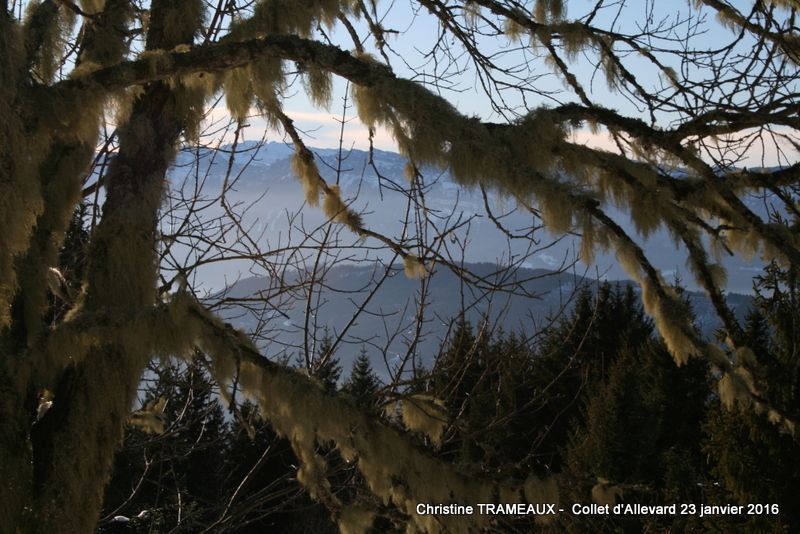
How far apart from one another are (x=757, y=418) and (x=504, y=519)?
4396 millimetres

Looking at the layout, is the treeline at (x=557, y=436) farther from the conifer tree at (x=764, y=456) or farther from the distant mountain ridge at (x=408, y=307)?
the distant mountain ridge at (x=408, y=307)

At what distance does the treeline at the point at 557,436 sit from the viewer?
13.6ft

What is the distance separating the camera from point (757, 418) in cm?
661

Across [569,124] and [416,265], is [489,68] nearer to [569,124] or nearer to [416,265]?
[416,265]

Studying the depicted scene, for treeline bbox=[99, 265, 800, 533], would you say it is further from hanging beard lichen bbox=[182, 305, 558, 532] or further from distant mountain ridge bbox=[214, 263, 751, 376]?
distant mountain ridge bbox=[214, 263, 751, 376]

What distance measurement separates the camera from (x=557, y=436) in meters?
15.0

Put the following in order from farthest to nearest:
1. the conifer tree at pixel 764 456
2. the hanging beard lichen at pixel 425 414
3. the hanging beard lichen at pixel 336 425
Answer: the conifer tree at pixel 764 456, the hanging beard lichen at pixel 425 414, the hanging beard lichen at pixel 336 425

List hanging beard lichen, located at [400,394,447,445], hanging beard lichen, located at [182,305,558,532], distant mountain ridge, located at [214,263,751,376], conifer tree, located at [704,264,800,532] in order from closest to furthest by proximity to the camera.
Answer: hanging beard lichen, located at [182,305,558,532]
hanging beard lichen, located at [400,394,447,445]
distant mountain ridge, located at [214,263,751,376]
conifer tree, located at [704,264,800,532]

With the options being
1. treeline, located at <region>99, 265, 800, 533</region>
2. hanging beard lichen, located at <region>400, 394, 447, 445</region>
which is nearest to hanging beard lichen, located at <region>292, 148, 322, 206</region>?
treeline, located at <region>99, 265, 800, 533</region>

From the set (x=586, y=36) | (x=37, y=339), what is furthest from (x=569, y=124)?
(x=37, y=339)

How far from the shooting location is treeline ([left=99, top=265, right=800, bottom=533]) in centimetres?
413

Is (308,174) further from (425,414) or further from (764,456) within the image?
→ (764,456)

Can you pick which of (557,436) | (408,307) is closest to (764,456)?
(557,436)

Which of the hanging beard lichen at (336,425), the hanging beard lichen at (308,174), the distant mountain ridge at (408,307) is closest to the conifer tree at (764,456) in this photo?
the distant mountain ridge at (408,307)
